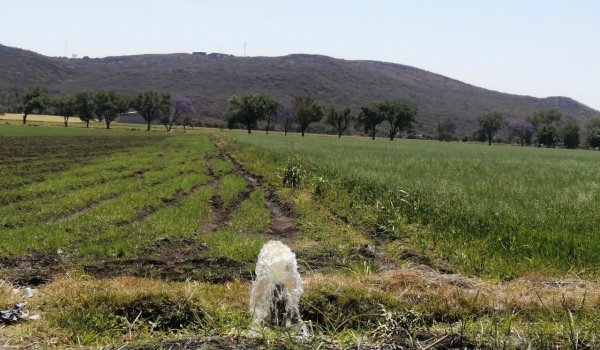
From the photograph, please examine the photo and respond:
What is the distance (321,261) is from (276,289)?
4.21 metres

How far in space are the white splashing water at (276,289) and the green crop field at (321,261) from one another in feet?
0.89

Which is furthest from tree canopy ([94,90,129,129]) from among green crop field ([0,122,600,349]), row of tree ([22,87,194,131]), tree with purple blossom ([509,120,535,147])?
tree with purple blossom ([509,120,535,147])

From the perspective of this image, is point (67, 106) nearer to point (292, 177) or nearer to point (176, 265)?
point (292, 177)

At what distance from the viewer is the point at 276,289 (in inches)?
199

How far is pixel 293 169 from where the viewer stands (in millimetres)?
21094

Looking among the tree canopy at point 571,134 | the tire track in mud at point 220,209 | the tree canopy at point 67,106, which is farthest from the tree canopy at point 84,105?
the tree canopy at point 571,134

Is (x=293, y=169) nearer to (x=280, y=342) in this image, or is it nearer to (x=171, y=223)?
(x=171, y=223)

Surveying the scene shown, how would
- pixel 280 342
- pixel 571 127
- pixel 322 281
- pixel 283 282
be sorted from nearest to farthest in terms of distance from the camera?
pixel 280 342
pixel 283 282
pixel 322 281
pixel 571 127

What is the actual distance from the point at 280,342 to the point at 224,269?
14.3ft

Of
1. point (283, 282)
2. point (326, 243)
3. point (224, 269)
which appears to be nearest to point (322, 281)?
point (283, 282)

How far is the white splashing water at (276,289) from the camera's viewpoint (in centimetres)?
503

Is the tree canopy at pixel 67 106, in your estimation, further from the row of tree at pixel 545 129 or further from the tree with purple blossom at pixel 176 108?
the row of tree at pixel 545 129

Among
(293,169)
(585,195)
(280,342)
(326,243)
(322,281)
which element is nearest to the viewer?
(280,342)

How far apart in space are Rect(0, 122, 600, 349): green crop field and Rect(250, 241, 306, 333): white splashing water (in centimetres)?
27
